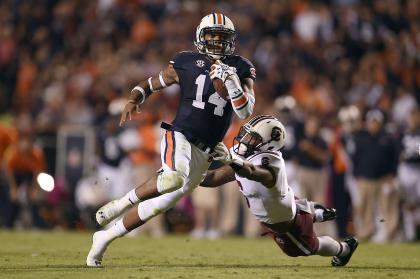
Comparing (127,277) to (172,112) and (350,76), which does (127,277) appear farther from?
(350,76)

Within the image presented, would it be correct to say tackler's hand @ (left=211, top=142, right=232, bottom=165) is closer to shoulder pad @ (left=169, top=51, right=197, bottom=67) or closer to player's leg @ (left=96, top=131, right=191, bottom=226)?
player's leg @ (left=96, top=131, right=191, bottom=226)

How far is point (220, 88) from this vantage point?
8133 millimetres

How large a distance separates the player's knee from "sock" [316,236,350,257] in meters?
1.37

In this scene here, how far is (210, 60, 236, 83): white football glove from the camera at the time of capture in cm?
780

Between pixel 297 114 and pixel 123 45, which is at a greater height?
pixel 123 45

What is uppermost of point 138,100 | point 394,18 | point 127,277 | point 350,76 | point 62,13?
point 62,13

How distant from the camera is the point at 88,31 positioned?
722 inches

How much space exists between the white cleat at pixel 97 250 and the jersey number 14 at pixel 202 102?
1382 millimetres

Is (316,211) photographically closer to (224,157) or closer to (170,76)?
(224,157)

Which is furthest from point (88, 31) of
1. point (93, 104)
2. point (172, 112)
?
point (172, 112)

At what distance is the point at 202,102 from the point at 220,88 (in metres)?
0.28

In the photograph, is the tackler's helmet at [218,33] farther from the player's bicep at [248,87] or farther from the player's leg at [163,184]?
the player's leg at [163,184]

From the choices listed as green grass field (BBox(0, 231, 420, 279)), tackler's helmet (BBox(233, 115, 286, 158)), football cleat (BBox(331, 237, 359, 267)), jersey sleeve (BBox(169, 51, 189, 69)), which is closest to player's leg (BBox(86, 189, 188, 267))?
green grass field (BBox(0, 231, 420, 279))

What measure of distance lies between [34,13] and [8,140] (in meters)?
4.97
